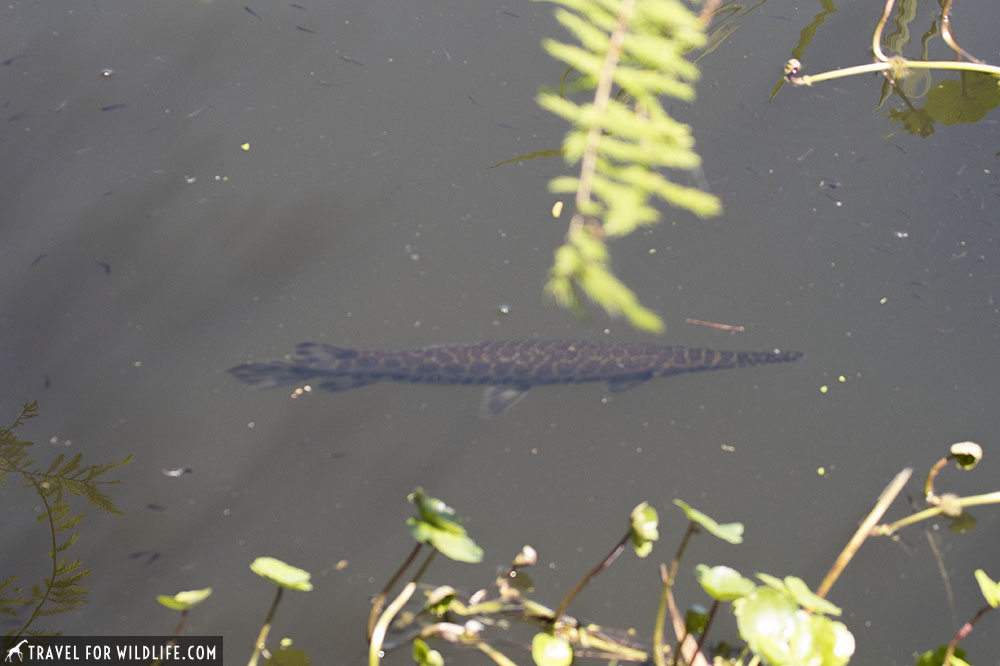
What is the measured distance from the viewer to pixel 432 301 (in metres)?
3.79

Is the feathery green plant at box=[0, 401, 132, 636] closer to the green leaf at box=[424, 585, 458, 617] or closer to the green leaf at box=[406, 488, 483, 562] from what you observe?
the green leaf at box=[424, 585, 458, 617]

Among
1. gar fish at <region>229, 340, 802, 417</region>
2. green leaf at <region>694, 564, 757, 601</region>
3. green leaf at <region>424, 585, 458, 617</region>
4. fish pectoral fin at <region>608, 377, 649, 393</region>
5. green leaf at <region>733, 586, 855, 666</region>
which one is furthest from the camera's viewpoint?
fish pectoral fin at <region>608, 377, 649, 393</region>

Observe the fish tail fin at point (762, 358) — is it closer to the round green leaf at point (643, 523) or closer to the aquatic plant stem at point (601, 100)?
the round green leaf at point (643, 523)

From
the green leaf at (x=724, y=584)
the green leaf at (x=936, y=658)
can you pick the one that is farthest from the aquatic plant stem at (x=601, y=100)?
the green leaf at (x=936, y=658)

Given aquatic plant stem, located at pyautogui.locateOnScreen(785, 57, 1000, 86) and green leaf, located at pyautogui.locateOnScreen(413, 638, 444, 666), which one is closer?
green leaf, located at pyautogui.locateOnScreen(413, 638, 444, 666)

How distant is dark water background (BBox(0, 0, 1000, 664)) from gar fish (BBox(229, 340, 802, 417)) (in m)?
0.08

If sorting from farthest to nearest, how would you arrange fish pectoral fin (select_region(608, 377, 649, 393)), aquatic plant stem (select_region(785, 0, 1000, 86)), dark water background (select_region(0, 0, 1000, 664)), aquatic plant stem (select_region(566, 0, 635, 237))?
aquatic plant stem (select_region(785, 0, 1000, 86)) → fish pectoral fin (select_region(608, 377, 649, 393)) → dark water background (select_region(0, 0, 1000, 664)) → aquatic plant stem (select_region(566, 0, 635, 237))

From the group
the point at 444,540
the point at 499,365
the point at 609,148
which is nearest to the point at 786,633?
the point at 444,540

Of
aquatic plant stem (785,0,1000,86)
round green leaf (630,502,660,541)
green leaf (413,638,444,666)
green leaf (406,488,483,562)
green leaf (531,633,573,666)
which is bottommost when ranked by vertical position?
green leaf (413,638,444,666)

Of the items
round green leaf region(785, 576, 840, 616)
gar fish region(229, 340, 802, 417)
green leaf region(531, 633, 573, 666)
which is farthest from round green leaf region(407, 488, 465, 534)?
gar fish region(229, 340, 802, 417)

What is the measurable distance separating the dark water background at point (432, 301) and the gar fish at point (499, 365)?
0.25 feet

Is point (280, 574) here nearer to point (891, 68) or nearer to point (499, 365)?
point (499, 365)

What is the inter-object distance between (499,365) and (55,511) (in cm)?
192

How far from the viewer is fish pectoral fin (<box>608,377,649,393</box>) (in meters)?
3.71
